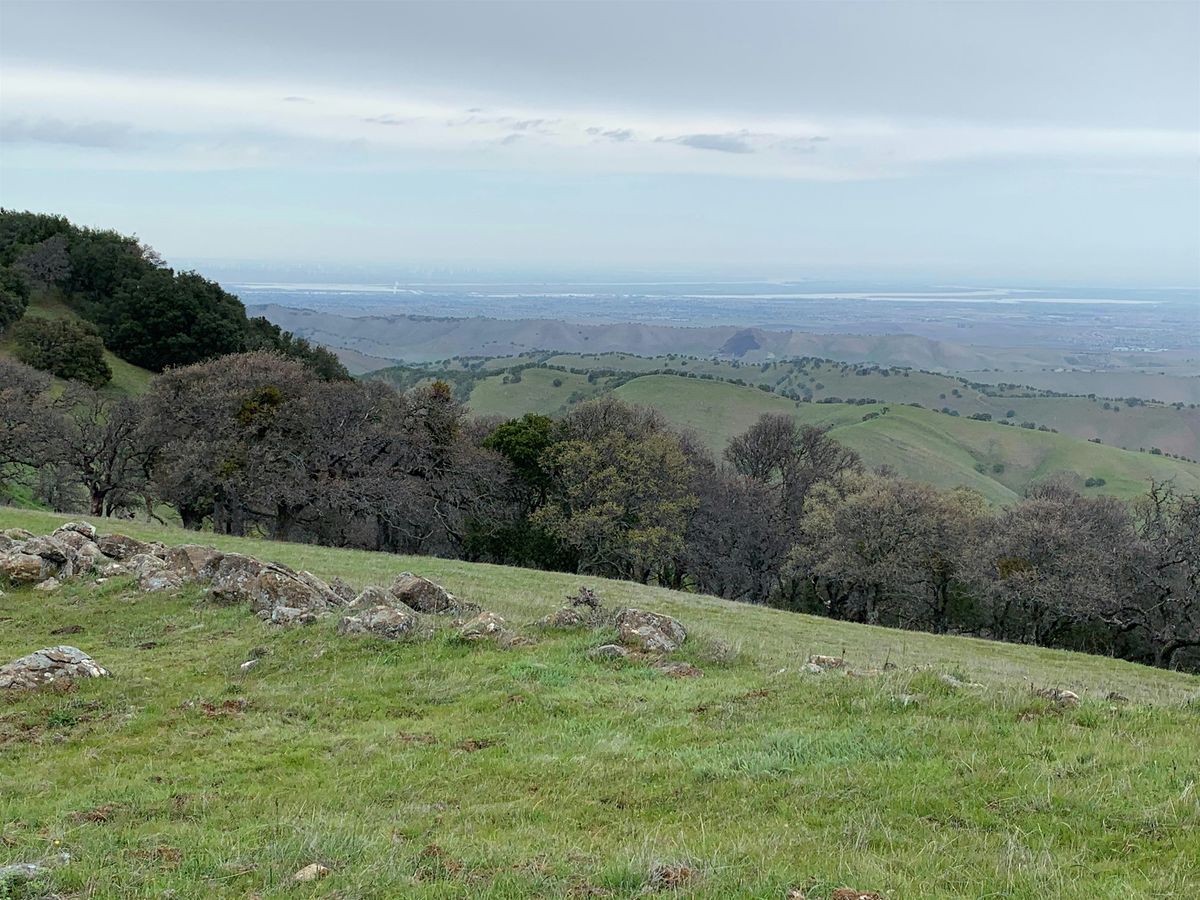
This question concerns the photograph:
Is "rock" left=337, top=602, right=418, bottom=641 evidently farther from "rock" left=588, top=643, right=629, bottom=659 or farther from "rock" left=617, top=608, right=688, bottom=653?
"rock" left=617, top=608, right=688, bottom=653

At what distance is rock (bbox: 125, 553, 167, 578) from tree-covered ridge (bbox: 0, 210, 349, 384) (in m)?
51.9

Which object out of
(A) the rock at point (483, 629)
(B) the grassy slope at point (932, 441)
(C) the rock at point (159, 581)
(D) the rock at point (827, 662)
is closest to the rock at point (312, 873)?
(A) the rock at point (483, 629)

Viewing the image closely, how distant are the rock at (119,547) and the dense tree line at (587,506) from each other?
2001cm

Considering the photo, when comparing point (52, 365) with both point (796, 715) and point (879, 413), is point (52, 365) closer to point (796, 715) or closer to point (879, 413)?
point (796, 715)

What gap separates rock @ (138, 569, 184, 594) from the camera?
16866 millimetres

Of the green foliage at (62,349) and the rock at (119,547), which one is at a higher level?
the green foliage at (62,349)

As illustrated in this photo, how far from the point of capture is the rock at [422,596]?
51.8 feet

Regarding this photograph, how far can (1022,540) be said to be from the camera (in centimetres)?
4441

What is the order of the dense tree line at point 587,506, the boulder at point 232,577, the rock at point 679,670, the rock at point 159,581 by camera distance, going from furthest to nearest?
1. the dense tree line at point 587,506
2. the rock at point 159,581
3. the boulder at point 232,577
4. the rock at point 679,670

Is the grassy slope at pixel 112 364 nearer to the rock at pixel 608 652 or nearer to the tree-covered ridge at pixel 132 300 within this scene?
the tree-covered ridge at pixel 132 300

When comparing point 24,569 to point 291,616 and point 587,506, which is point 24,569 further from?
point 587,506

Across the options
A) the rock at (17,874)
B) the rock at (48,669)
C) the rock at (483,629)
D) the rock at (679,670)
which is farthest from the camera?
the rock at (483,629)

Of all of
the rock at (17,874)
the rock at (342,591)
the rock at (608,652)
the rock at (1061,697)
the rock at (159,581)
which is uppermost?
the rock at (17,874)

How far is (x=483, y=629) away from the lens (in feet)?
45.3
